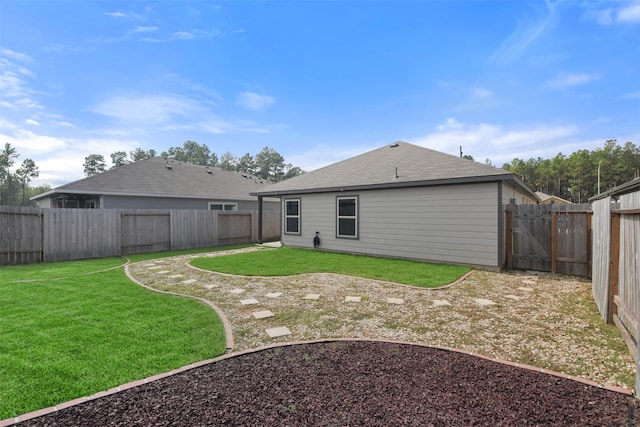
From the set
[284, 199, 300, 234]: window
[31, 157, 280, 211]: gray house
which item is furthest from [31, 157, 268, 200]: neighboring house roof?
[284, 199, 300, 234]: window

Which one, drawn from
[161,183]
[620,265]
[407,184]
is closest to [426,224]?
[407,184]

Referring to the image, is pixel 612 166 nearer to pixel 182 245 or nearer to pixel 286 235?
pixel 286 235

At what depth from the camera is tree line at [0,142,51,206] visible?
1618 inches

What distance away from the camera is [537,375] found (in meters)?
2.58

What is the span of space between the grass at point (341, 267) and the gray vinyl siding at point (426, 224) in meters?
0.45

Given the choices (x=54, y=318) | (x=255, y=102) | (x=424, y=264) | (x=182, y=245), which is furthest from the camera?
(x=255, y=102)

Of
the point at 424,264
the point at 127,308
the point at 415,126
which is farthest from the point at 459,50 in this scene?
the point at 127,308

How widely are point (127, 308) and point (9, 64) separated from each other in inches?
372

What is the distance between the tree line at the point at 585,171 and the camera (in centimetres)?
4494

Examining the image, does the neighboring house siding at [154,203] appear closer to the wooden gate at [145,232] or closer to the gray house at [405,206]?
the wooden gate at [145,232]

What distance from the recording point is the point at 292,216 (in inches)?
488

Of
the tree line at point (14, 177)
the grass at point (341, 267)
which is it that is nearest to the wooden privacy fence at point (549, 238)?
Result: the grass at point (341, 267)

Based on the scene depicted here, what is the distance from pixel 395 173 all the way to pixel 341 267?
149 inches

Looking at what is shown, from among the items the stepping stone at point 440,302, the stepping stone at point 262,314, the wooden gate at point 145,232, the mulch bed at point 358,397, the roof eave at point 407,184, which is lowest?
the stepping stone at point 440,302
